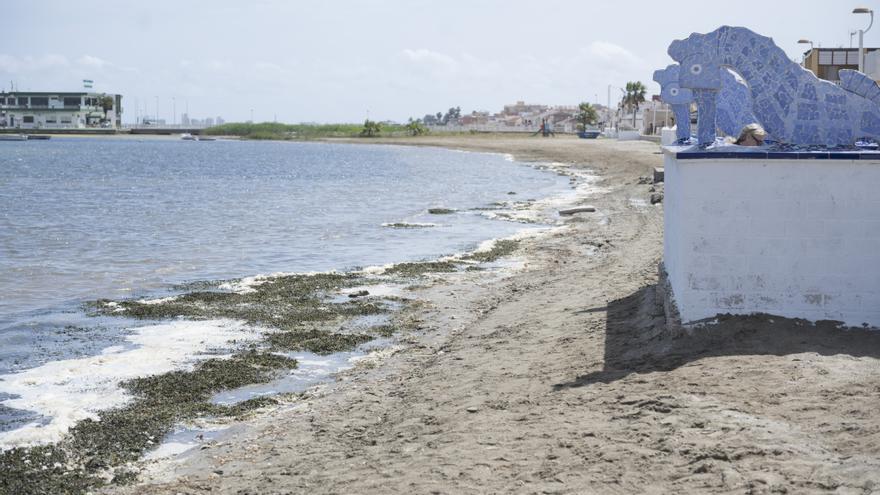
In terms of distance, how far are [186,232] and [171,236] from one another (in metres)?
1.15

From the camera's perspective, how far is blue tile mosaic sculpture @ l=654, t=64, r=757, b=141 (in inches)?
509

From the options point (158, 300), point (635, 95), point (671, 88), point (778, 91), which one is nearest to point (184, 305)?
point (158, 300)

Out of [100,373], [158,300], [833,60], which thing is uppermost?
[833,60]

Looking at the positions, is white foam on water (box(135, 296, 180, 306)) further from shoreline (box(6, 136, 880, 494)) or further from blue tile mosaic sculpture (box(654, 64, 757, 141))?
blue tile mosaic sculpture (box(654, 64, 757, 141))

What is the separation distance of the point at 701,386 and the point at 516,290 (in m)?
8.88

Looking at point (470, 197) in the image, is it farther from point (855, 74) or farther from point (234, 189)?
point (855, 74)

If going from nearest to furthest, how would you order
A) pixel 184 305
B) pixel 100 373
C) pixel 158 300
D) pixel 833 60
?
pixel 100 373, pixel 184 305, pixel 158 300, pixel 833 60

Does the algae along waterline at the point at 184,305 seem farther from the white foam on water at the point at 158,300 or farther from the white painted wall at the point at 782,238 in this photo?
the white painted wall at the point at 782,238

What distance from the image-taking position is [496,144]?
124 metres

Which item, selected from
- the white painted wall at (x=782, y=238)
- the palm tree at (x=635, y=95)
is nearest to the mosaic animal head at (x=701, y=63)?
the white painted wall at (x=782, y=238)

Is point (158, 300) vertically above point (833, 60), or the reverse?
point (833, 60)

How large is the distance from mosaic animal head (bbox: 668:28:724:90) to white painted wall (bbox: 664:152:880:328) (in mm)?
1550

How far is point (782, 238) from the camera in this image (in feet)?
31.4

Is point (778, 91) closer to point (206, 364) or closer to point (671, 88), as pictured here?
point (671, 88)
